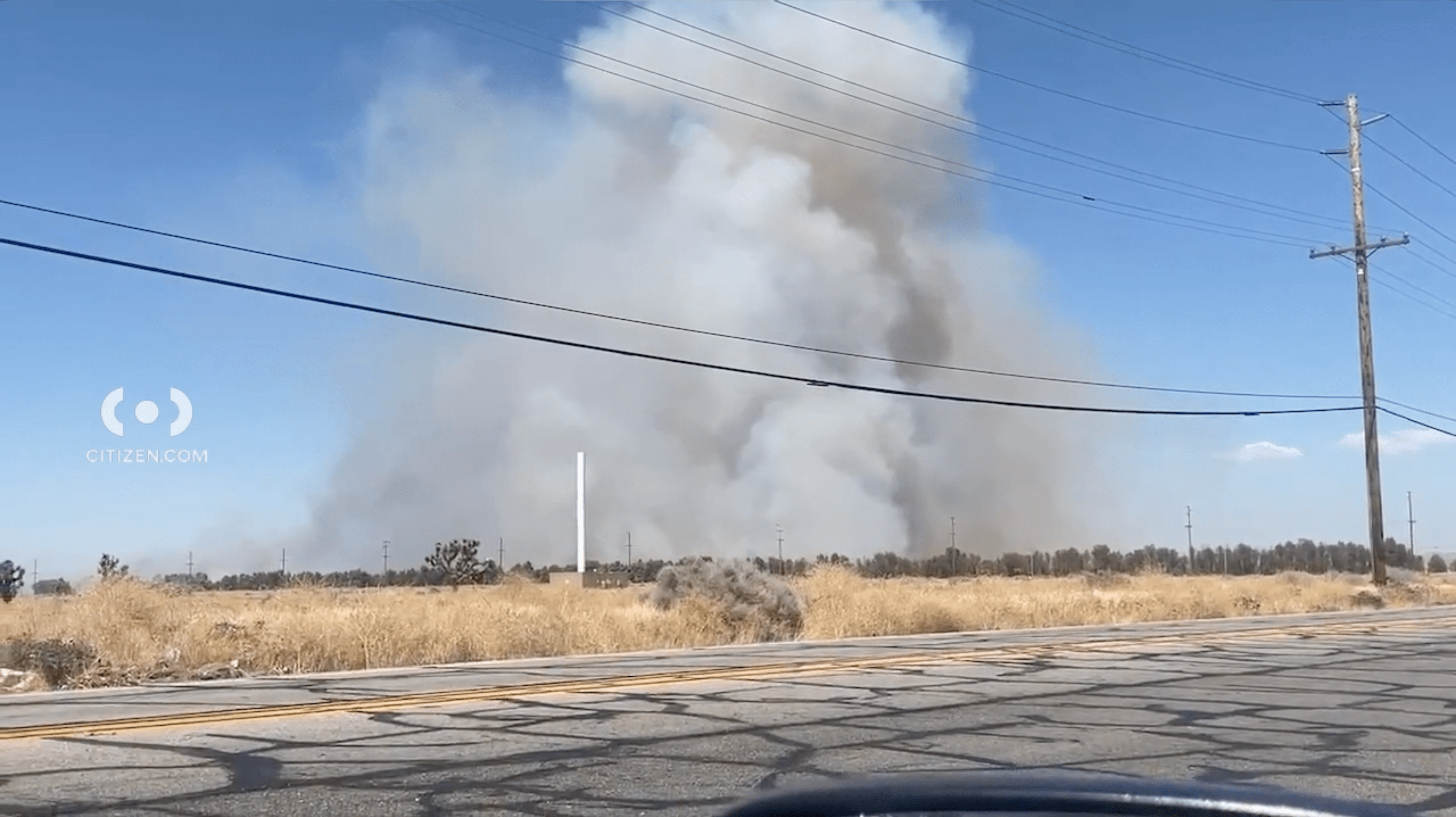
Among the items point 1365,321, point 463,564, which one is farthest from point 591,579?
point 1365,321

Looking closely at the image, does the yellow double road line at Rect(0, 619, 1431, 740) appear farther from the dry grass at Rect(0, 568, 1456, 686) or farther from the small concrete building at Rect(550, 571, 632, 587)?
the small concrete building at Rect(550, 571, 632, 587)

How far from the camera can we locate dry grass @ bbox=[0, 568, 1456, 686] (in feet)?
53.3

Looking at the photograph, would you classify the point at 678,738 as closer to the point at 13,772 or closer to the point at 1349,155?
the point at 13,772

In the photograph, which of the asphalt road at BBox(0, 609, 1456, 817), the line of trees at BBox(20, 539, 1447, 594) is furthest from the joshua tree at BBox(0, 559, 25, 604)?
the asphalt road at BBox(0, 609, 1456, 817)

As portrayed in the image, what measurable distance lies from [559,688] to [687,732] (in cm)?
329

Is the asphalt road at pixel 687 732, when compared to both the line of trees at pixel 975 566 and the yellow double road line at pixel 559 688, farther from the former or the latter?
the line of trees at pixel 975 566

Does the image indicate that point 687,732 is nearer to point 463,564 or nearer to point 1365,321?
point 1365,321

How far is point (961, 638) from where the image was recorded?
70.7 feet

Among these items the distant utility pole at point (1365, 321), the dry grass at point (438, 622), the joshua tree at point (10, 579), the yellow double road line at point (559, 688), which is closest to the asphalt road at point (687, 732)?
the yellow double road line at point (559, 688)

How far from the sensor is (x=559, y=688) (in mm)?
13234

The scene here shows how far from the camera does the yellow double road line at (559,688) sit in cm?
1052

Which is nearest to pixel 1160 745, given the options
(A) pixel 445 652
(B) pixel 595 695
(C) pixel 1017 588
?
(B) pixel 595 695

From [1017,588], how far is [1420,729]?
122 ft

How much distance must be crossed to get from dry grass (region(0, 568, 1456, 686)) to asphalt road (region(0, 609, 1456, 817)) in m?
1.85
